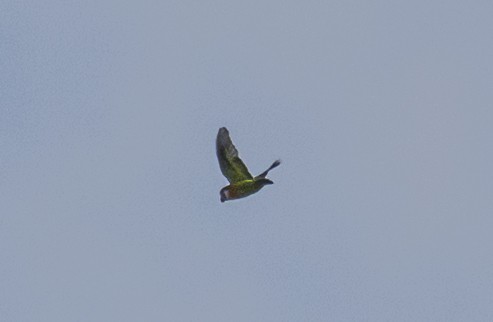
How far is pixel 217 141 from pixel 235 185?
1.83 metres

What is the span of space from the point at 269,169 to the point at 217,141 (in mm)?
2240

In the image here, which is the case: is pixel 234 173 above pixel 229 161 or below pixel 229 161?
below

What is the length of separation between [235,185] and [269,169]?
128 centimetres

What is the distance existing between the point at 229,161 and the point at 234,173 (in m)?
0.45

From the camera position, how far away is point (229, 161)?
40.2 meters

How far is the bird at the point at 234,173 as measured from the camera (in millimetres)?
39562

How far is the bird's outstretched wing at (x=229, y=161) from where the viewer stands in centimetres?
4003

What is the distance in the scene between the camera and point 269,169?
130ft

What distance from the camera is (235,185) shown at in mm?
39688

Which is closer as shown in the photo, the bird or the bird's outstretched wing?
the bird

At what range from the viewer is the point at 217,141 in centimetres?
4053

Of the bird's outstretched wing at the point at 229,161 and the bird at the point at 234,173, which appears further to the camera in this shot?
the bird's outstretched wing at the point at 229,161

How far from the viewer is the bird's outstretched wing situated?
131ft

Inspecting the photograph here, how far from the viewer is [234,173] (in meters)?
40.1
